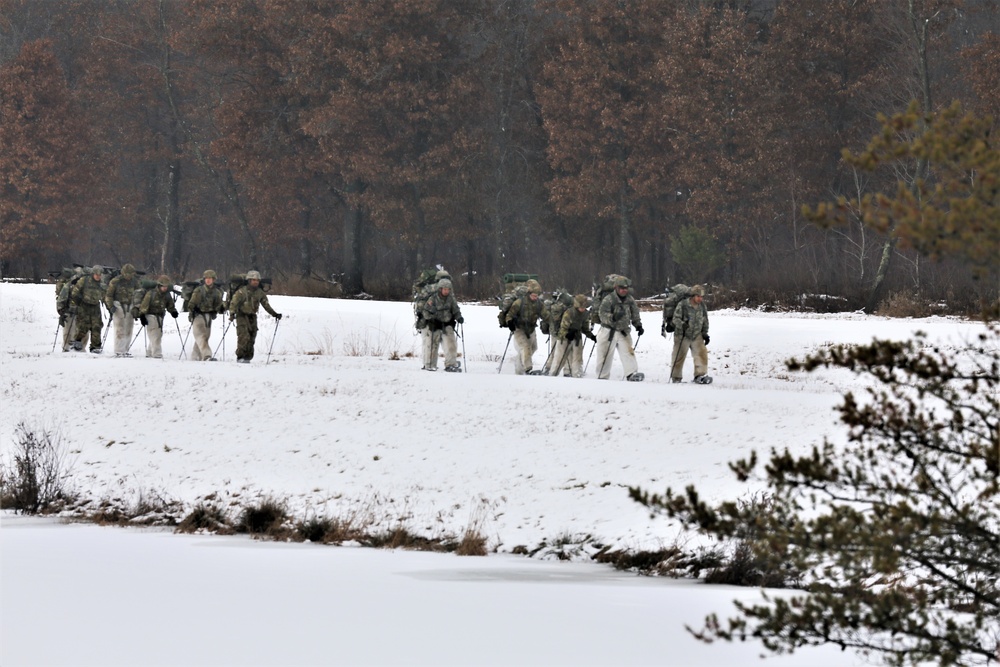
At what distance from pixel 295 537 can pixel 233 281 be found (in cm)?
988

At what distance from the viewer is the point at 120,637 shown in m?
9.44

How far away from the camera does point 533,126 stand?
50406 mm

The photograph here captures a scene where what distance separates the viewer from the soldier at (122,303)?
92.7ft

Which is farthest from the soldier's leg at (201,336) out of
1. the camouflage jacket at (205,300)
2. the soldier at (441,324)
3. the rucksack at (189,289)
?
the soldier at (441,324)

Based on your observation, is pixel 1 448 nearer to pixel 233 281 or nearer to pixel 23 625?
pixel 233 281

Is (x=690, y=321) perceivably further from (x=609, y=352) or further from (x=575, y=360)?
(x=575, y=360)

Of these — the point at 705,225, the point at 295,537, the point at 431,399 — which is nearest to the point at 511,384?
the point at 431,399

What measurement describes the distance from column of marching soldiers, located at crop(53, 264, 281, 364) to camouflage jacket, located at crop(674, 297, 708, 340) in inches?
300

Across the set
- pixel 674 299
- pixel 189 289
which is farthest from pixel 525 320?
pixel 189 289

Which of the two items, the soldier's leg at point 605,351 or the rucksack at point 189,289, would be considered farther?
the rucksack at point 189,289

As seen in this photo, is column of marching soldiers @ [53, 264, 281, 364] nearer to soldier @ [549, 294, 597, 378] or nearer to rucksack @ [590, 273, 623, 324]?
soldier @ [549, 294, 597, 378]

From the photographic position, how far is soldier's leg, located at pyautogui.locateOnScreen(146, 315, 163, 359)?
27.5 metres

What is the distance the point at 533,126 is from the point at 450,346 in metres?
27.5

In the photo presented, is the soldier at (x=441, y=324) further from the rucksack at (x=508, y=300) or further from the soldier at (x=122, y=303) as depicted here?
the soldier at (x=122, y=303)
